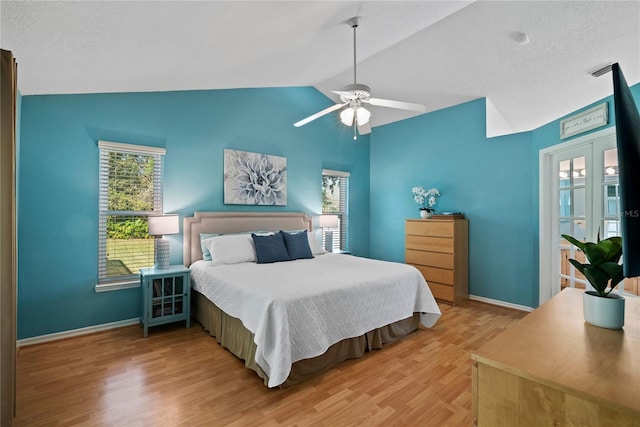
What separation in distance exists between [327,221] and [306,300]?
2703mm

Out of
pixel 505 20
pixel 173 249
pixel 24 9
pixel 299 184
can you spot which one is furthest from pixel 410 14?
pixel 173 249

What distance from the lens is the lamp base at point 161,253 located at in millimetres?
3283

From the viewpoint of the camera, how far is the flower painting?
4.05 metres

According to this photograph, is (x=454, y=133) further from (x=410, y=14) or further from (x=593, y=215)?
(x=410, y=14)

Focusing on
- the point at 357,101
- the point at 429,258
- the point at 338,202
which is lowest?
the point at 429,258

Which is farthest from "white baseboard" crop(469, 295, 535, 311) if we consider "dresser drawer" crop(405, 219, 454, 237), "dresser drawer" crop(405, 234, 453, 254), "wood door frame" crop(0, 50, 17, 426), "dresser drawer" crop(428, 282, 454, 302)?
"wood door frame" crop(0, 50, 17, 426)

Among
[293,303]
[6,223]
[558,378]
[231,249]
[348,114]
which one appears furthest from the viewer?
[231,249]

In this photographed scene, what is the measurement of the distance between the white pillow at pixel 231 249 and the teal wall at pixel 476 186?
2.86 metres

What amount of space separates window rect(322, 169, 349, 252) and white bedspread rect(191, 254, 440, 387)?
76.2 inches

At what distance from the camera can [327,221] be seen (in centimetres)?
489

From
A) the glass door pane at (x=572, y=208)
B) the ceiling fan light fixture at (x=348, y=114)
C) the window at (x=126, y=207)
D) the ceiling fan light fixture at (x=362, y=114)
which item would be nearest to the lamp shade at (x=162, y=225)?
the window at (x=126, y=207)

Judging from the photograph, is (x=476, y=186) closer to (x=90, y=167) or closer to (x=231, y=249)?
(x=231, y=249)

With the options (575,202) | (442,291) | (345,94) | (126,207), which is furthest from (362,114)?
(442,291)

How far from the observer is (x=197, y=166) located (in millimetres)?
3793
